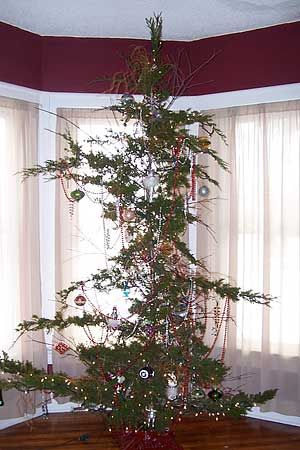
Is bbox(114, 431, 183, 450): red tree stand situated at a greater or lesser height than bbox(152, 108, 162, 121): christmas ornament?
lesser

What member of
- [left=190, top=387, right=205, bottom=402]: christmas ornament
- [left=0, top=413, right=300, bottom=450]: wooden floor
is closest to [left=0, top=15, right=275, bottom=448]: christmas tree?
[left=190, top=387, right=205, bottom=402]: christmas ornament

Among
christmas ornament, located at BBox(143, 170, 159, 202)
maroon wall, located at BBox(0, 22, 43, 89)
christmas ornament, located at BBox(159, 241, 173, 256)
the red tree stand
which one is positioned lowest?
the red tree stand

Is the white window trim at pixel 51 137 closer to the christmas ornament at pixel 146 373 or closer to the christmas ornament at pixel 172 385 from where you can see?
the christmas ornament at pixel 172 385

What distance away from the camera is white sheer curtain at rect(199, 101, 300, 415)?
388 centimetres

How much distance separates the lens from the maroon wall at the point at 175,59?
3.84m

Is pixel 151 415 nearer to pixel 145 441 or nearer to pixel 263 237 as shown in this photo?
pixel 145 441

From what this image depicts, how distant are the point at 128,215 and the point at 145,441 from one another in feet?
3.83

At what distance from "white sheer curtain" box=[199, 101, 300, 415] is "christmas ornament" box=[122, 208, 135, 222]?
46.6 inches

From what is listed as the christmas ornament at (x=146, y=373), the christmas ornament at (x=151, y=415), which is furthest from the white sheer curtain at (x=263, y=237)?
the christmas ornament at (x=146, y=373)

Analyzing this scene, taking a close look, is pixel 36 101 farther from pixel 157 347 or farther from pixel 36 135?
pixel 157 347

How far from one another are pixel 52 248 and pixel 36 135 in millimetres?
782

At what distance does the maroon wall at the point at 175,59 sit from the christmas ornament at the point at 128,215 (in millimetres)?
1459

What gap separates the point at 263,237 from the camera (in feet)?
13.0

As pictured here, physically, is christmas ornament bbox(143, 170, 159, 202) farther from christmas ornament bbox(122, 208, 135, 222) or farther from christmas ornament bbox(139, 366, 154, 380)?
christmas ornament bbox(139, 366, 154, 380)
